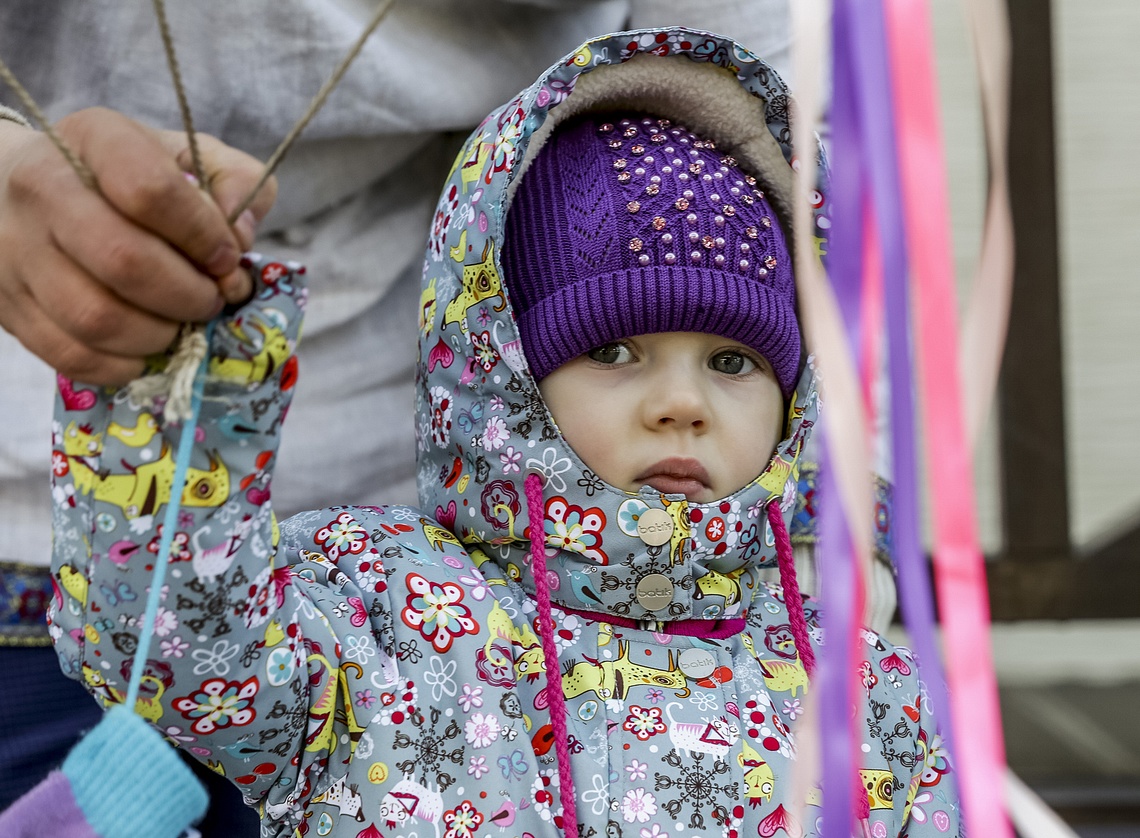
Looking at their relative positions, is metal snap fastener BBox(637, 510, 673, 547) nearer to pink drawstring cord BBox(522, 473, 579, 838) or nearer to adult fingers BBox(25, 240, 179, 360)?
pink drawstring cord BBox(522, 473, 579, 838)

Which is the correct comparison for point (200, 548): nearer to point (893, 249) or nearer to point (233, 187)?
point (233, 187)

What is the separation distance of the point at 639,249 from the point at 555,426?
0.15 meters

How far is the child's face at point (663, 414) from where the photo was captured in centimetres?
93

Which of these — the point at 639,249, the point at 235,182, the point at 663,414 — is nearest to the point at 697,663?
the point at 663,414

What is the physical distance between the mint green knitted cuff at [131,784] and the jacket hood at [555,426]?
406mm

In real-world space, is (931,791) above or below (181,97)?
below

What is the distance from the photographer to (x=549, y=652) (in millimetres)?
875

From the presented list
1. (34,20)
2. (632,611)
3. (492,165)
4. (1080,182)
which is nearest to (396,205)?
(492,165)

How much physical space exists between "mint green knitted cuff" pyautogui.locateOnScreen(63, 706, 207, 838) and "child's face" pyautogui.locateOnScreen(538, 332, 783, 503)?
45 centimetres

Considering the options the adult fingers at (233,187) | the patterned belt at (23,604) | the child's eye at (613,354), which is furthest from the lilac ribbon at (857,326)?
the patterned belt at (23,604)

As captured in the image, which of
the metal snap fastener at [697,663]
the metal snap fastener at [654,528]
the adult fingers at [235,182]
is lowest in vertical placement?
the metal snap fastener at [697,663]

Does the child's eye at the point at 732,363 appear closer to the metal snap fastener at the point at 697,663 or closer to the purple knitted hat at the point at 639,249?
the purple knitted hat at the point at 639,249

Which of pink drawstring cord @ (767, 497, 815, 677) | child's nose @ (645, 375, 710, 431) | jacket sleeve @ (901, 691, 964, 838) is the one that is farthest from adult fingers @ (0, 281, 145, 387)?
jacket sleeve @ (901, 691, 964, 838)

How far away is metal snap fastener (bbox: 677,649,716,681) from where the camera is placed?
0.93 m
